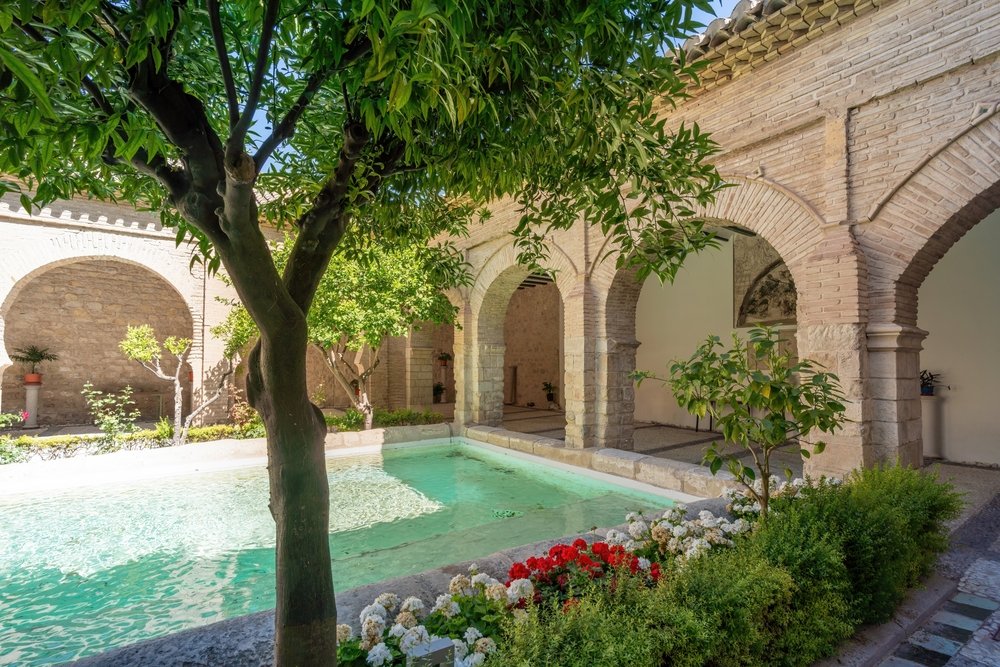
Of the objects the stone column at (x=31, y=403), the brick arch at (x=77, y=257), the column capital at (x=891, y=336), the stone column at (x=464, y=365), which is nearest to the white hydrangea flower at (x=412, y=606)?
the column capital at (x=891, y=336)

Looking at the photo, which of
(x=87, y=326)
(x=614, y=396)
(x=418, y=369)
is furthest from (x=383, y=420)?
(x=87, y=326)

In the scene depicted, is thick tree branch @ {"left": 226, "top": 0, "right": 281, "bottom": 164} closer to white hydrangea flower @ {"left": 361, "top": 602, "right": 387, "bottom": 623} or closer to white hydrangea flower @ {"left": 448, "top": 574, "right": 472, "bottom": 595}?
white hydrangea flower @ {"left": 361, "top": 602, "right": 387, "bottom": 623}

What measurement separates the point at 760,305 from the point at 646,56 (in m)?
10.2

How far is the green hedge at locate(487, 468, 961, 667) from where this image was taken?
1.88 meters

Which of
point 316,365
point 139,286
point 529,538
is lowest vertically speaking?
point 529,538

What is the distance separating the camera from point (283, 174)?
2.71 m

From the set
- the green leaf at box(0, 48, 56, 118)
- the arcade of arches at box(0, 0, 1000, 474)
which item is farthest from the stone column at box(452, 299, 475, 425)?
the green leaf at box(0, 48, 56, 118)

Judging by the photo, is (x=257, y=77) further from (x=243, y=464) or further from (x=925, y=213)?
(x=243, y=464)

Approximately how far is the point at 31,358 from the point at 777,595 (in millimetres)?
14857

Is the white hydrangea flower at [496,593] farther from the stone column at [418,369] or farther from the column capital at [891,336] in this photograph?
the stone column at [418,369]

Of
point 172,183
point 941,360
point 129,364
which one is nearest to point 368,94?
point 172,183

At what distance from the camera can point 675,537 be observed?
3.00m

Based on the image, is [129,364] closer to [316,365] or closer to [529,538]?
[316,365]

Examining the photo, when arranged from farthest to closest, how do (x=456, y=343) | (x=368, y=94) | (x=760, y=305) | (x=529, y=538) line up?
(x=456, y=343), (x=760, y=305), (x=529, y=538), (x=368, y=94)
